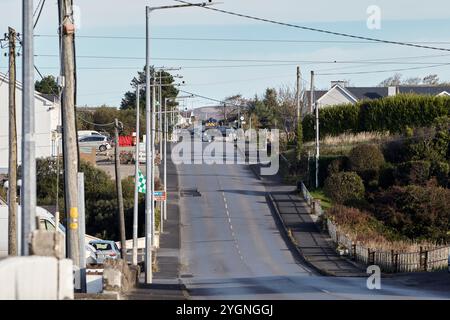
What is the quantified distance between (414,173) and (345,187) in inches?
190

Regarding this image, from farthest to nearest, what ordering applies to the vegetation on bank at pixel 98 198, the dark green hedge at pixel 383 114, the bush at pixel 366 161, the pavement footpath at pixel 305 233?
the dark green hedge at pixel 383 114
the bush at pixel 366 161
the vegetation on bank at pixel 98 198
the pavement footpath at pixel 305 233

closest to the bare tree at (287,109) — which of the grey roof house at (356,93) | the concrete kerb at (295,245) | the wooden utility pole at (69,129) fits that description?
the grey roof house at (356,93)

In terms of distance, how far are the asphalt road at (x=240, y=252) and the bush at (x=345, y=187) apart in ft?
15.5

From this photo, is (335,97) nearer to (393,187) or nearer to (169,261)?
(393,187)

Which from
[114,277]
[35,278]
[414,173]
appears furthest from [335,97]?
[35,278]

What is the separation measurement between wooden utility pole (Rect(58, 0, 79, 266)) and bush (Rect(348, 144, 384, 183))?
154 ft

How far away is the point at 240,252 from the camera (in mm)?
52500

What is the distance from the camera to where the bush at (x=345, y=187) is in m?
64.5

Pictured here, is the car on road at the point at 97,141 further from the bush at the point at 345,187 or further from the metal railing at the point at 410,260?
the metal railing at the point at 410,260

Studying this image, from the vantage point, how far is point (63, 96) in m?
22.5
